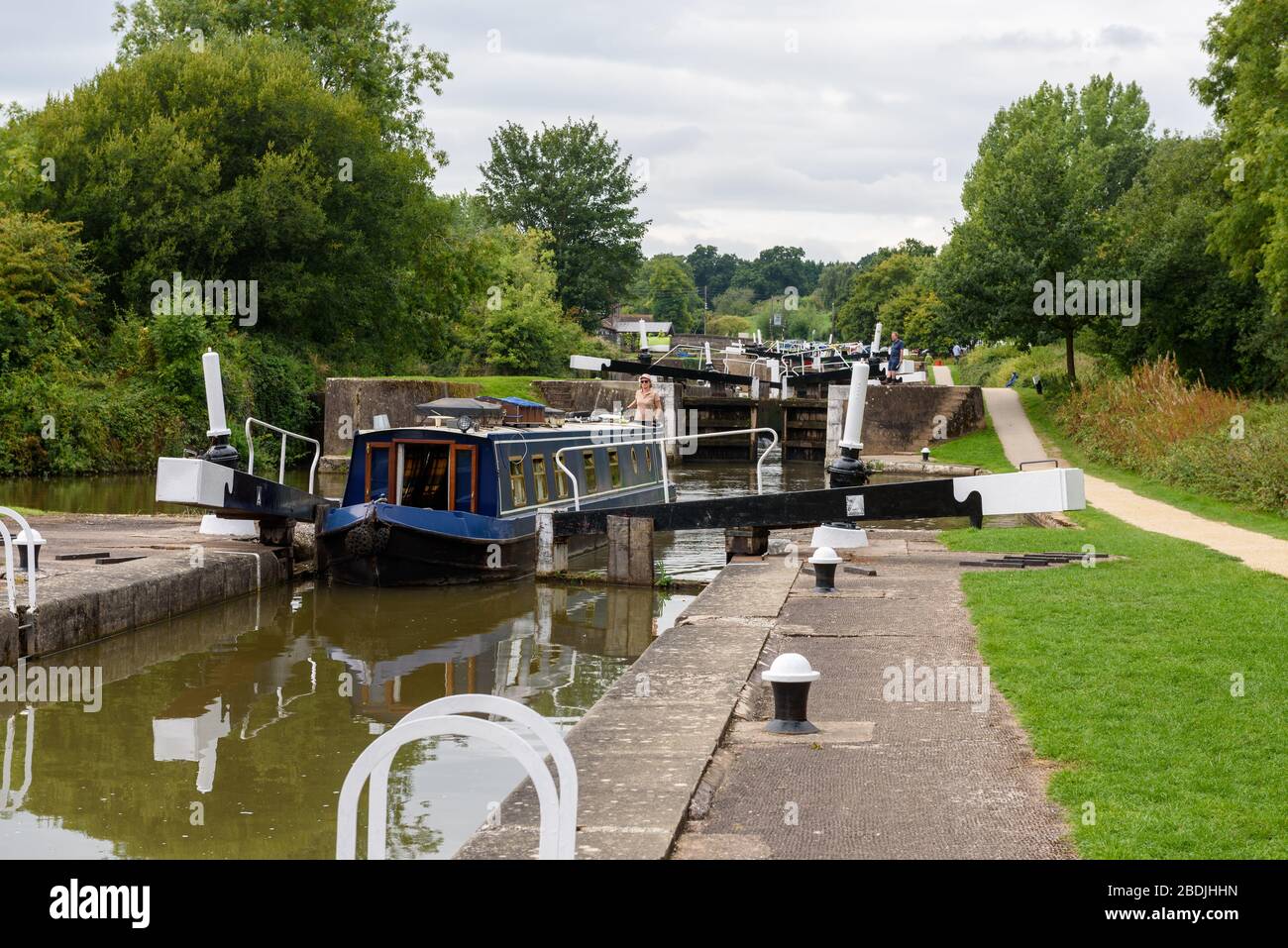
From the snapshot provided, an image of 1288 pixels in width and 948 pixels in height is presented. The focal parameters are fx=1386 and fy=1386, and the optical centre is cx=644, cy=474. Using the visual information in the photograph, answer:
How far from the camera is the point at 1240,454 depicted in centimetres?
1955

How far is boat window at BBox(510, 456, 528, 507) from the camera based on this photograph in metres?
16.8

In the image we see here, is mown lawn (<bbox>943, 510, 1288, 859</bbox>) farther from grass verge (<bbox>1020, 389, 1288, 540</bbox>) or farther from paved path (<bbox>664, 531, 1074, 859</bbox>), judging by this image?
grass verge (<bbox>1020, 389, 1288, 540</bbox>)

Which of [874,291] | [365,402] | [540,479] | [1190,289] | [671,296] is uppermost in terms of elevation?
[671,296]

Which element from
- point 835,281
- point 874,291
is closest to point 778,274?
point 835,281

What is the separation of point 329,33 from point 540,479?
28.3 meters

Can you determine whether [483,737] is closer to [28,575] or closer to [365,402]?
[28,575]

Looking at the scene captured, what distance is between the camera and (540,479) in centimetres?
1800

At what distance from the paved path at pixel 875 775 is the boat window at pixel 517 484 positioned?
7.65 m

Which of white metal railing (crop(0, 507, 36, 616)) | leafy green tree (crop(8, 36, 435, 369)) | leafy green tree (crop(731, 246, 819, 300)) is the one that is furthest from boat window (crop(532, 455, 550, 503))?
leafy green tree (crop(731, 246, 819, 300))

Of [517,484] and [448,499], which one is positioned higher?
[517,484]

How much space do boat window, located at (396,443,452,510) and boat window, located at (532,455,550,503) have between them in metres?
1.41

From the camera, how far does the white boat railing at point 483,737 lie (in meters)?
3.23

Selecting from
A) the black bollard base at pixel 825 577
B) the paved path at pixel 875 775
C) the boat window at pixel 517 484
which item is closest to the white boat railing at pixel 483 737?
the paved path at pixel 875 775

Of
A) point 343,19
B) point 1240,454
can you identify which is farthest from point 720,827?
point 343,19
